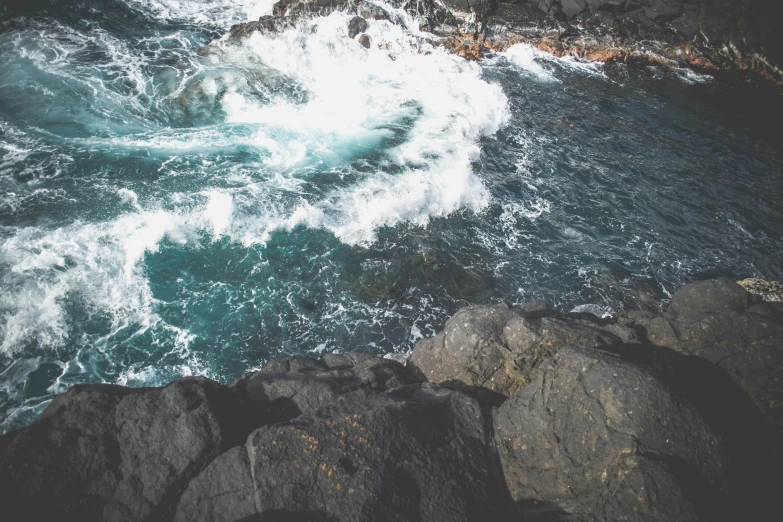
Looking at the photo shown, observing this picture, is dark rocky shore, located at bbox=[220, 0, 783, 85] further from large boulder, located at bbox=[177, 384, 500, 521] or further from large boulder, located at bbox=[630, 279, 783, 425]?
large boulder, located at bbox=[177, 384, 500, 521]

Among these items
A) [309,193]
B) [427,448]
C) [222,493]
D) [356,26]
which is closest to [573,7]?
[356,26]

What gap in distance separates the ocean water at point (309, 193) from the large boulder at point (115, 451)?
3891mm

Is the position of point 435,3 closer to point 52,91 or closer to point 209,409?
point 52,91

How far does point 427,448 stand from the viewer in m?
5.91

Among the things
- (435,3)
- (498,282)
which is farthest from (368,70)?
(498,282)

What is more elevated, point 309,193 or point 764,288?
point 764,288

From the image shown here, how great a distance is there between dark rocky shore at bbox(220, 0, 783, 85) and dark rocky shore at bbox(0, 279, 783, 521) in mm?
26181

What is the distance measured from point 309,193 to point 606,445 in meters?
12.5

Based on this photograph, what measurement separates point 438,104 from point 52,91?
17.9 metres

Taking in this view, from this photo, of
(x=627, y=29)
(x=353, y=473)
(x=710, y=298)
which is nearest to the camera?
(x=353, y=473)

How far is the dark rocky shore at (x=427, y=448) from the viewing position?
511 centimetres

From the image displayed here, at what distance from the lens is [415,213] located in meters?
15.3

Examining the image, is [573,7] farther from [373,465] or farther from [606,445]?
[373,465]

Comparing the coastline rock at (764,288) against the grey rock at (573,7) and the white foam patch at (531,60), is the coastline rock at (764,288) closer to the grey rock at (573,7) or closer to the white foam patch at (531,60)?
the white foam patch at (531,60)
